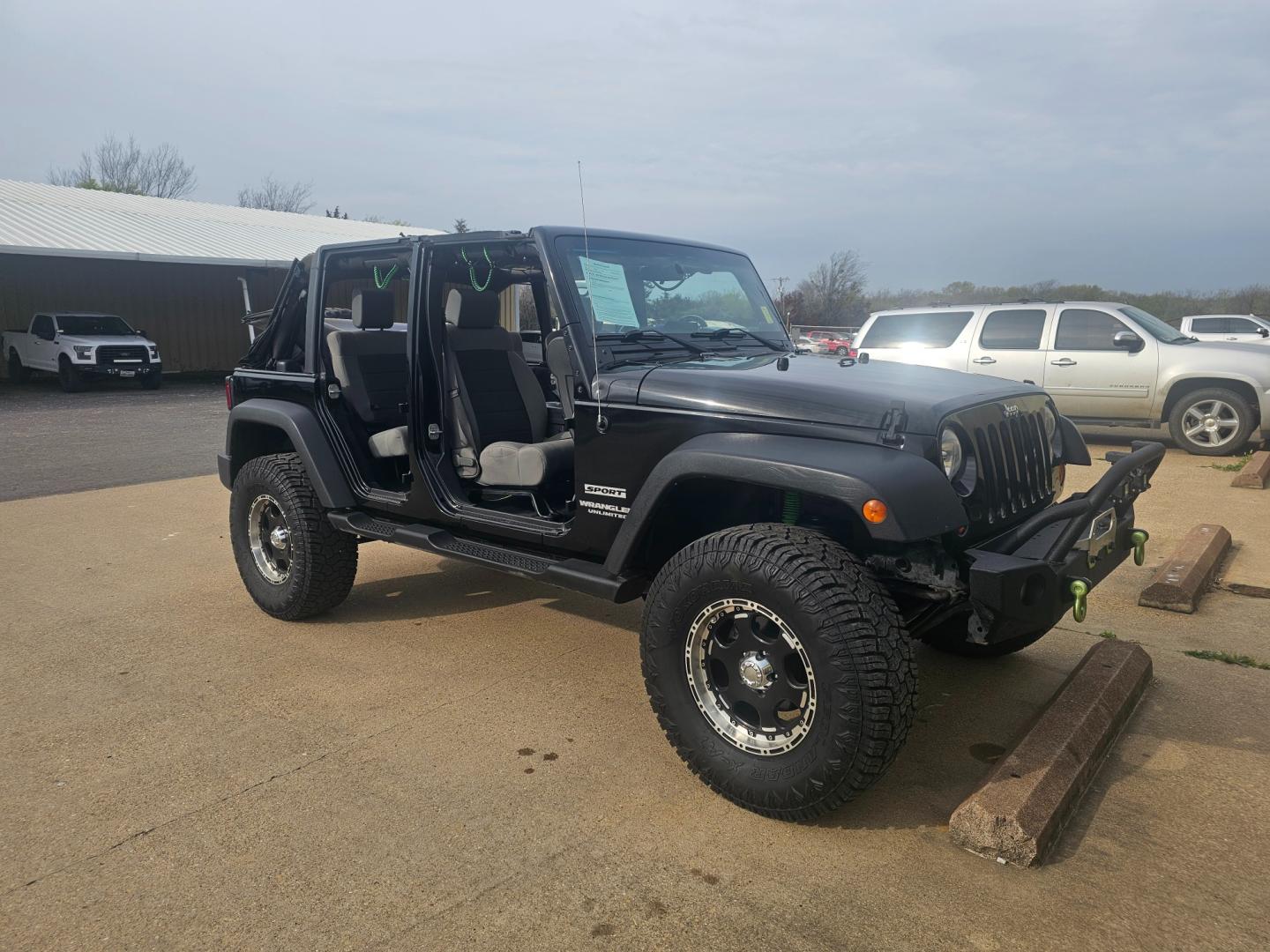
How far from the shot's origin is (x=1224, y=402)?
10.6 meters

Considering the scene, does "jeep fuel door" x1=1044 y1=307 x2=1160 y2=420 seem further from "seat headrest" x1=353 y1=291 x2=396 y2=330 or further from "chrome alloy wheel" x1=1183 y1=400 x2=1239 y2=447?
"seat headrest" x1=353 y1=291 x2=396 y2=330

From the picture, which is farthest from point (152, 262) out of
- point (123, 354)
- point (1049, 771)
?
point (1049, 771)

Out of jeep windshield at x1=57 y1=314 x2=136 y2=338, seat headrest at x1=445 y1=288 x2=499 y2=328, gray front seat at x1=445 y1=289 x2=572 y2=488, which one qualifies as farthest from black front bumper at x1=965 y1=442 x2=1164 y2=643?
jeep windshield at x1=57 y1=314 x2=136 y2=338

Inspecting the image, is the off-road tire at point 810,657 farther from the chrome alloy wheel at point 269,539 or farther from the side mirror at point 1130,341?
the side mirror at point 1130,341

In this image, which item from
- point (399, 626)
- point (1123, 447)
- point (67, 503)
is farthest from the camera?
point (1123, 447)

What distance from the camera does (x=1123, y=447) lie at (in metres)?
12.1

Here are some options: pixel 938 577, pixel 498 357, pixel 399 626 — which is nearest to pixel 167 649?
pixel 399 626

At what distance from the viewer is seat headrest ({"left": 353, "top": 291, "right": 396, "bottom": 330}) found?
15.3ft

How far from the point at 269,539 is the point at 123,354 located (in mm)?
17935

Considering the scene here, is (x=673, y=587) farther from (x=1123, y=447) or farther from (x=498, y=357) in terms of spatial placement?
(x=1123, y=447)

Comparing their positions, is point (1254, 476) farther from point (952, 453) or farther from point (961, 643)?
point (952, 453)

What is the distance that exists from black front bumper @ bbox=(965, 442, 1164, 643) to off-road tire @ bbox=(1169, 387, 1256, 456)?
8.55 metres

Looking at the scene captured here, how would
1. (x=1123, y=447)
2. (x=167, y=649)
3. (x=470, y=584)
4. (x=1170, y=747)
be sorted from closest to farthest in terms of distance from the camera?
(x=1170, y=747) < (x=167, y=649) < (x=470, y=584) < (x=1123, y=447)

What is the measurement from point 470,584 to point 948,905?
145 inches
